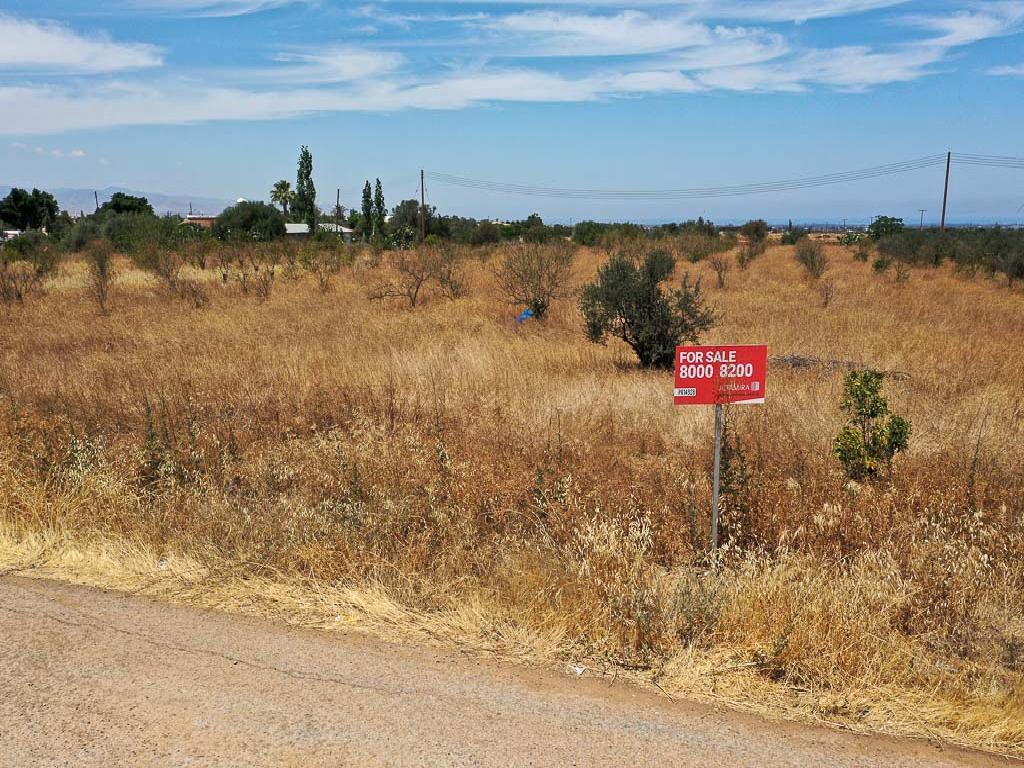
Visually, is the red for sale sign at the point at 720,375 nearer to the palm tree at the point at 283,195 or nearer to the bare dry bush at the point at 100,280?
the bare dry bush at the point at 100,280

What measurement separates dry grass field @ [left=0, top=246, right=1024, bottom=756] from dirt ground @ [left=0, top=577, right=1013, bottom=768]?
0.26 metres

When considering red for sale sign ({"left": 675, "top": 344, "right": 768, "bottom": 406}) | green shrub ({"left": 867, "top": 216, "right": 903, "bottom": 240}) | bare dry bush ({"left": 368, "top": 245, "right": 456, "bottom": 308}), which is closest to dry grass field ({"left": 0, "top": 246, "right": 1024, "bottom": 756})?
red for sale sign ({"left": 675, "top": 344, "right": 768, "bottom": 406})

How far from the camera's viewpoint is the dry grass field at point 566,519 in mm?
3949

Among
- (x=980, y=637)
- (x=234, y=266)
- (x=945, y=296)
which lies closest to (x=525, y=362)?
(x=980, y=637)

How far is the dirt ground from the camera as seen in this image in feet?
10.4

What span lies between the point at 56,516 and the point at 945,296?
79.0ft

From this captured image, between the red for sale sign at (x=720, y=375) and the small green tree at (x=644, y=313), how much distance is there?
27.6 ft

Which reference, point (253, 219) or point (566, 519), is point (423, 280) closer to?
point (566, 519)

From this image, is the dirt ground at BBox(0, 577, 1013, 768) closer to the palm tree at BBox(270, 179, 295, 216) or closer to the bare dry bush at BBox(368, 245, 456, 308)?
the bare dry bush at BBox(368, 245, 456, 308)

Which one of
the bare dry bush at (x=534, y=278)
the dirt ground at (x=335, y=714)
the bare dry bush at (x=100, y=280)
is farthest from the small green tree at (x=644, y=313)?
the bare dry bush at (x=100, y=280)

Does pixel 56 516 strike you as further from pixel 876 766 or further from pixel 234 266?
pixel 234 266

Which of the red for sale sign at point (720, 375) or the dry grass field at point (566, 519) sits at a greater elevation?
the red for sale sign at point (720, 375)

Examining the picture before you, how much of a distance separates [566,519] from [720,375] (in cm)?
151

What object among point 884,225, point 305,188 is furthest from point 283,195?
point 884,225
